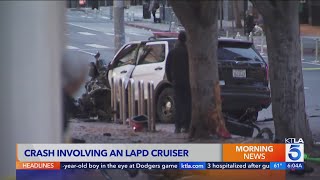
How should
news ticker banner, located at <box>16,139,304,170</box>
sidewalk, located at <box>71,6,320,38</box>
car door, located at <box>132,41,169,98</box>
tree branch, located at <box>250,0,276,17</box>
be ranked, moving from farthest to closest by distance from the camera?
tree branch, located at <box>250,0,276,17</box> → sidewalk, located at <box>71,6,320,38</box> → car door, located at <box>132,41,169,98</box> → news ticker banner, located at <box>16,139,304,170</box>

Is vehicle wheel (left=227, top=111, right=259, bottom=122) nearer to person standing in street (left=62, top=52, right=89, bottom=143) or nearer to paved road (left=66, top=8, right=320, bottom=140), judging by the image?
paved road (left=66, top=8, right=320, bottom=140)

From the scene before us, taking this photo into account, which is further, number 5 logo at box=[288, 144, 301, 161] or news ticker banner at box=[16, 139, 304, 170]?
A: number 5 logo at box=[288, 144, 301, 161]

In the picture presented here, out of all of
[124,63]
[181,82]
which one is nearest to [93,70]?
[124,63]

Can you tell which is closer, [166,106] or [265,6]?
[166,106]

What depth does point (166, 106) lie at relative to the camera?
430 cm

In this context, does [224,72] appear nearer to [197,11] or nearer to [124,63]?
[197,11]

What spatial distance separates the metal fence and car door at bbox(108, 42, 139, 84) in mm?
107

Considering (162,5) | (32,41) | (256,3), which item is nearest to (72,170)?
(32,41)

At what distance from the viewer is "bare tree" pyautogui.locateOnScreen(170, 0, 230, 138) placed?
4.00 m

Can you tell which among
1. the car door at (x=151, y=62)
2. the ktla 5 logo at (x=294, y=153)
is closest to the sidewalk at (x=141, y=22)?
the car door at (x=151, y=62)

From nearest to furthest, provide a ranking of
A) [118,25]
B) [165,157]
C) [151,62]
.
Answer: [165,157]
[151,62]
[118,25]

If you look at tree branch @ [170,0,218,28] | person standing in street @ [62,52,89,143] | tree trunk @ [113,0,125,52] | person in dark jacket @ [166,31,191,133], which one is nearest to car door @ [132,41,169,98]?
person in dark jacket @ [166,31,191,133]

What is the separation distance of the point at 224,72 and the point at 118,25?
1029mm

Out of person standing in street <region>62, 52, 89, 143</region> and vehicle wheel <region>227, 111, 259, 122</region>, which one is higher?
person standing in street <region>62, 52, 89, 143</region>
